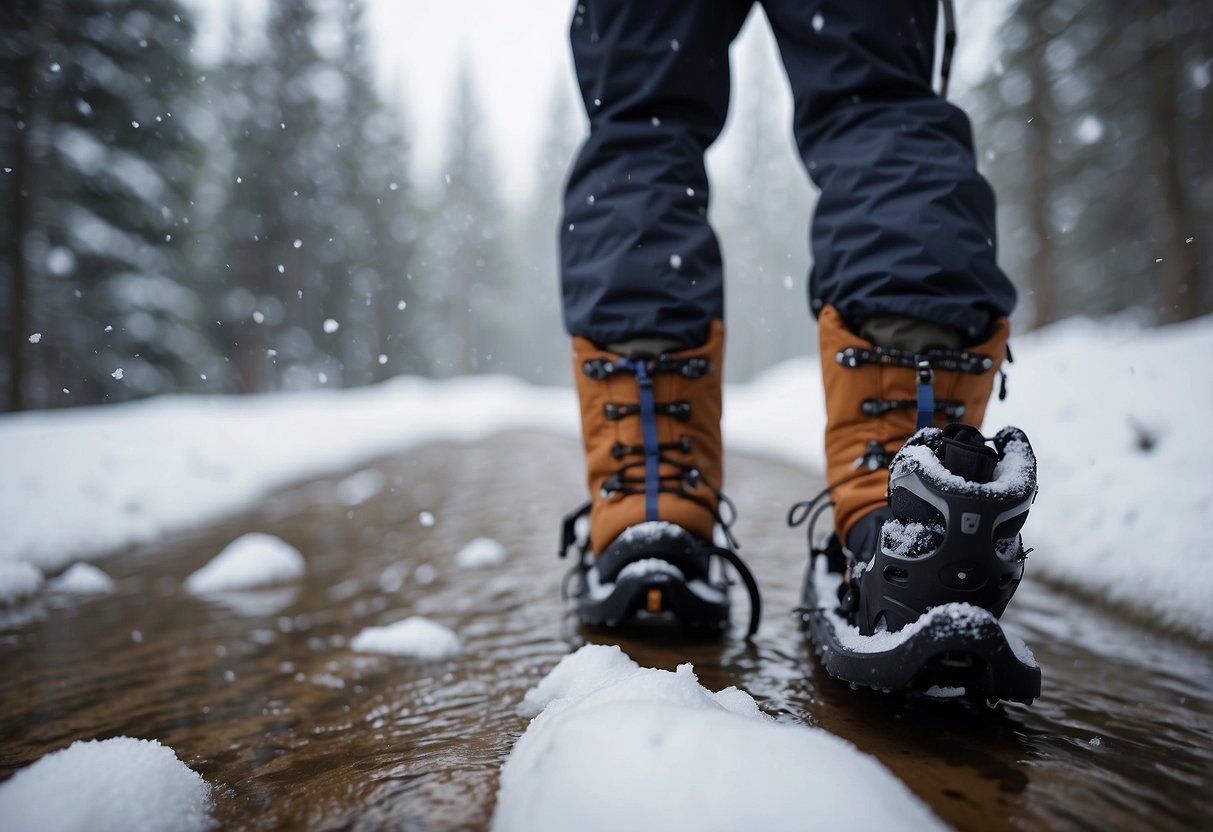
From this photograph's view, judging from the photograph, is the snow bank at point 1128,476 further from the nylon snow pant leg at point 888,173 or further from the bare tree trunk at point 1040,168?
the bare tree trunk at point 1040,168

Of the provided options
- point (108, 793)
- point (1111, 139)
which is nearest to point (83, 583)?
point (108, 793)

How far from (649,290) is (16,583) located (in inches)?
86.9

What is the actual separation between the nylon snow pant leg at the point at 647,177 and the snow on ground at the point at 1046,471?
93 centimetres

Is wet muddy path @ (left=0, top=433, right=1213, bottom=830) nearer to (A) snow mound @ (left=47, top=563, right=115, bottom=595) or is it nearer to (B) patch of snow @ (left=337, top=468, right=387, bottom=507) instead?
(A) snow mound @ (left=47, top=563, right=115, bottom=595)

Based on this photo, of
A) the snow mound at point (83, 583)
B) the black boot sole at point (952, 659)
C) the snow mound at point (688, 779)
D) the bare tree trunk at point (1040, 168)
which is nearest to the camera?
the snow mound at point (688, 779)

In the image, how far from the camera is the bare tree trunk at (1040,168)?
354 inches

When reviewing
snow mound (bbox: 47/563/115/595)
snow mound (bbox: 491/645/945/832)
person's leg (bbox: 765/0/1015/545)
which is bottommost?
snow mound (bbox: 47/563/115/595)

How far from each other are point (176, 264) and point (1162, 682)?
15.2 meters

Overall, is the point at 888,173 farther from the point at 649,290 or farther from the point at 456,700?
the point at 456,700

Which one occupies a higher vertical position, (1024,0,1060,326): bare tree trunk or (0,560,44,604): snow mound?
(1024,0,1060,326): bare tree trunk

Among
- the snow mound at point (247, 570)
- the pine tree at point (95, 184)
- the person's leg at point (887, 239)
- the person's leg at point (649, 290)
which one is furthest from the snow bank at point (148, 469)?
the pine tree at point (95, 184)

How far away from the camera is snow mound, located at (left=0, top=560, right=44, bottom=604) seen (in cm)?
197

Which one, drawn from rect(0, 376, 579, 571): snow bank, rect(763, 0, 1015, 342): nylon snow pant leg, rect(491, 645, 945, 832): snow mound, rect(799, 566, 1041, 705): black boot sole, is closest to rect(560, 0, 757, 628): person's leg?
rect(763, 0, 1015, 342): nylon snow pant leg

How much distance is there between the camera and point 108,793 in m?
0.64
